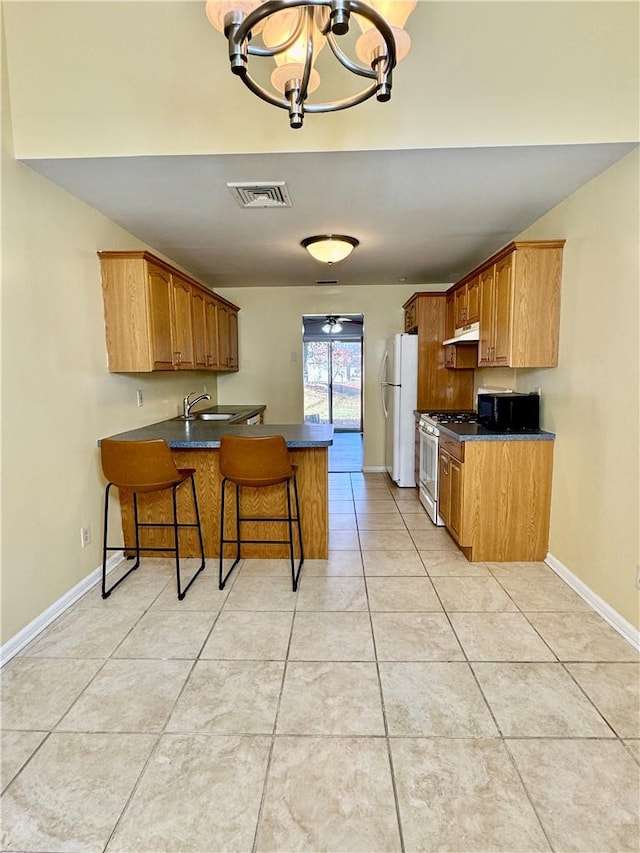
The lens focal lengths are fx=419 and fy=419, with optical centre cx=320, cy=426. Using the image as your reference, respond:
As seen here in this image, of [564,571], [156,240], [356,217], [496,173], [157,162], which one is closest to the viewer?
[157,162]

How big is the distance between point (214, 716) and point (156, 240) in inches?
134

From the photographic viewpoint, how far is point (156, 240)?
3496 mm

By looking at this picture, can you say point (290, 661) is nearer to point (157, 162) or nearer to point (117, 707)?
point (117, 707)

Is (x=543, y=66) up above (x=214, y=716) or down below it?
above

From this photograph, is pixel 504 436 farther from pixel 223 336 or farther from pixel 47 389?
pixel 223 336

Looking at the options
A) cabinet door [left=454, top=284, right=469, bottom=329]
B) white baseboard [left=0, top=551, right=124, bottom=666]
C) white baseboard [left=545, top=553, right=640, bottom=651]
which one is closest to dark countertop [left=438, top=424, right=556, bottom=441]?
white baseboard [left=545, top=553, right=640, bottom=651]

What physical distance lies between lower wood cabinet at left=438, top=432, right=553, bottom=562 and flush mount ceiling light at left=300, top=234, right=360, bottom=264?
1799 mm

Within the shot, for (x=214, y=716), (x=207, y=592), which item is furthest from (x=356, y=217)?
(x=214, y=716)

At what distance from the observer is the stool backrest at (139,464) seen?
8.18ft

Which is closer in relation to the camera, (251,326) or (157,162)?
(157,162)

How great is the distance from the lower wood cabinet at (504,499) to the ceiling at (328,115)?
1.70m

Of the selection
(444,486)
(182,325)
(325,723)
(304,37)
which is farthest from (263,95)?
→ (444,486)

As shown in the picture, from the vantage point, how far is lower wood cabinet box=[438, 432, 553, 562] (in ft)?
9.63

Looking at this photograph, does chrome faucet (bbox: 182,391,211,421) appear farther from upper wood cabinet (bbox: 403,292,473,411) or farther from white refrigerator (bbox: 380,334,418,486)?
upper wood cabinet (bbox: 403,292,473,411)
